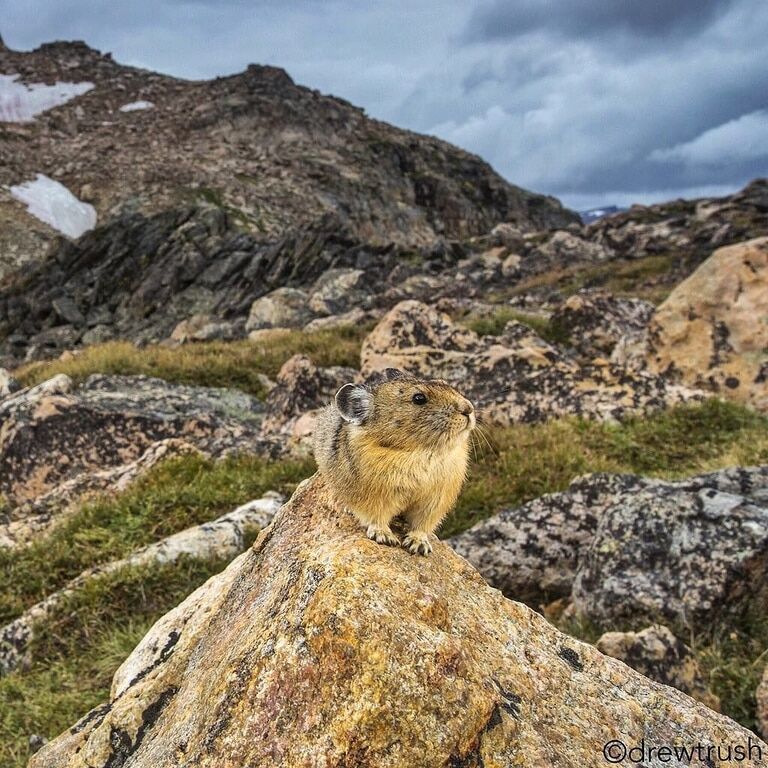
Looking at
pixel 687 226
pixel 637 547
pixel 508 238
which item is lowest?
pixel 637 547

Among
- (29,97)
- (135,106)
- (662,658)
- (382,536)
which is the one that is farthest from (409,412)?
(29,97)

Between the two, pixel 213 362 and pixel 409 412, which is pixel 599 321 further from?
pixel 409 412

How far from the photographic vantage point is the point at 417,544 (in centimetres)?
438

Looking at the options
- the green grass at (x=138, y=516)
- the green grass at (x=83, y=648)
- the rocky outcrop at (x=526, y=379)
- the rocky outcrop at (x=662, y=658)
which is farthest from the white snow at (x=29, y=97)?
the rocky outcrop at (x=662, y=658)

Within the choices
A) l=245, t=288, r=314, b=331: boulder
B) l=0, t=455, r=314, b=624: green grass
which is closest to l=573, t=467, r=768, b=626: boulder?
l=0, t=455, r=314, b=624: green grass

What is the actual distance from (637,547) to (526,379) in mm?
6507

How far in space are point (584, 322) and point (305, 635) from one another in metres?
16.9

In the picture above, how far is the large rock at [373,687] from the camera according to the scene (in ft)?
10.3

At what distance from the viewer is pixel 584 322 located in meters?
18.7

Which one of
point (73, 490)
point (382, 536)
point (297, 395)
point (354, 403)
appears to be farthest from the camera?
point (297, 395)

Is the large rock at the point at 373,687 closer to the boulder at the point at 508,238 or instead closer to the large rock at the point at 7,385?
the large rock at the point at 7,385

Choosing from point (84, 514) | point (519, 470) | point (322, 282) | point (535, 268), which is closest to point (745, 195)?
point (535, 268)

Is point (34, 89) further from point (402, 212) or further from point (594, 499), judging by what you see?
point (594, 499)

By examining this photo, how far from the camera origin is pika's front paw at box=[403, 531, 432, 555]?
14.3 feet
